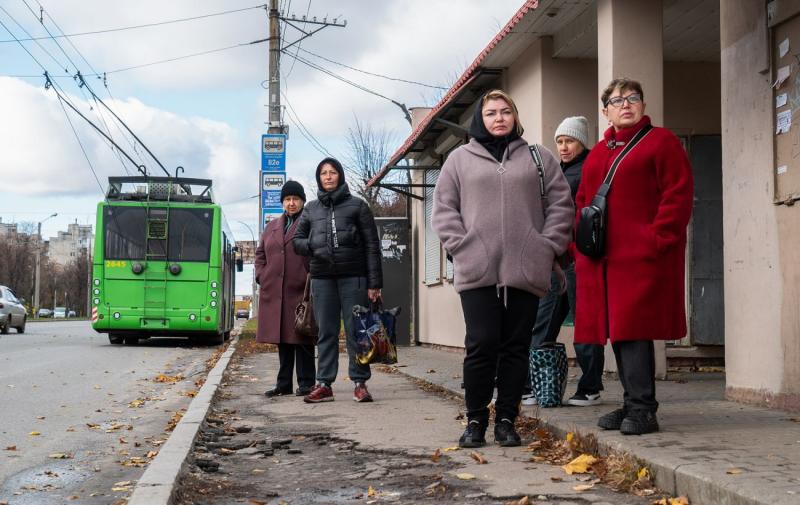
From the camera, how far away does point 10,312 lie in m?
32.6

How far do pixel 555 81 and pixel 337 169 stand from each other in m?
4.38

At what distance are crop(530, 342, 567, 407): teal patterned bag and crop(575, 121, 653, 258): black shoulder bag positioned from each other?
1.47 m

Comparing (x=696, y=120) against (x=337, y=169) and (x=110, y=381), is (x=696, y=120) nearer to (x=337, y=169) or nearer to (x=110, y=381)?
(x=337, y=169)

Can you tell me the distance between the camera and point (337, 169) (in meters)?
8.52

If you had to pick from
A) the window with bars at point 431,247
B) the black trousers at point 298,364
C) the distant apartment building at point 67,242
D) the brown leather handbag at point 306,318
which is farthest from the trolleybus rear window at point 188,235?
the distant apartment building at point 67,242

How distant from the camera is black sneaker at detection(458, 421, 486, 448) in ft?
19.4

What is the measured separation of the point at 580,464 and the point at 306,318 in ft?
13.3

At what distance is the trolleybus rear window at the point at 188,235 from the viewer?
21531 millimetres

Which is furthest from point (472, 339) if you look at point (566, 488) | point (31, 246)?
point (31, 246)

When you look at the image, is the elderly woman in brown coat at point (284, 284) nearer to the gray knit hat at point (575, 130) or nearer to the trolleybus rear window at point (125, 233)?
the gray knit hat at point (575, 130)

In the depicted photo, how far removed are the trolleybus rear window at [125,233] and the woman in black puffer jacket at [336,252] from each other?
13.6 m

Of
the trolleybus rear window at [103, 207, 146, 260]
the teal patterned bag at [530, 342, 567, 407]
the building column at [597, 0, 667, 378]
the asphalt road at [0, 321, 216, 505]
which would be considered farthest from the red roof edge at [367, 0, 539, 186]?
the trolleybus rear window at [103, 207, 146, 260]

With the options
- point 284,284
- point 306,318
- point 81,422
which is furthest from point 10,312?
point 306,318

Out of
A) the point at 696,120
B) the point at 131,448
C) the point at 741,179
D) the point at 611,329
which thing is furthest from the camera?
the point at 696,120
